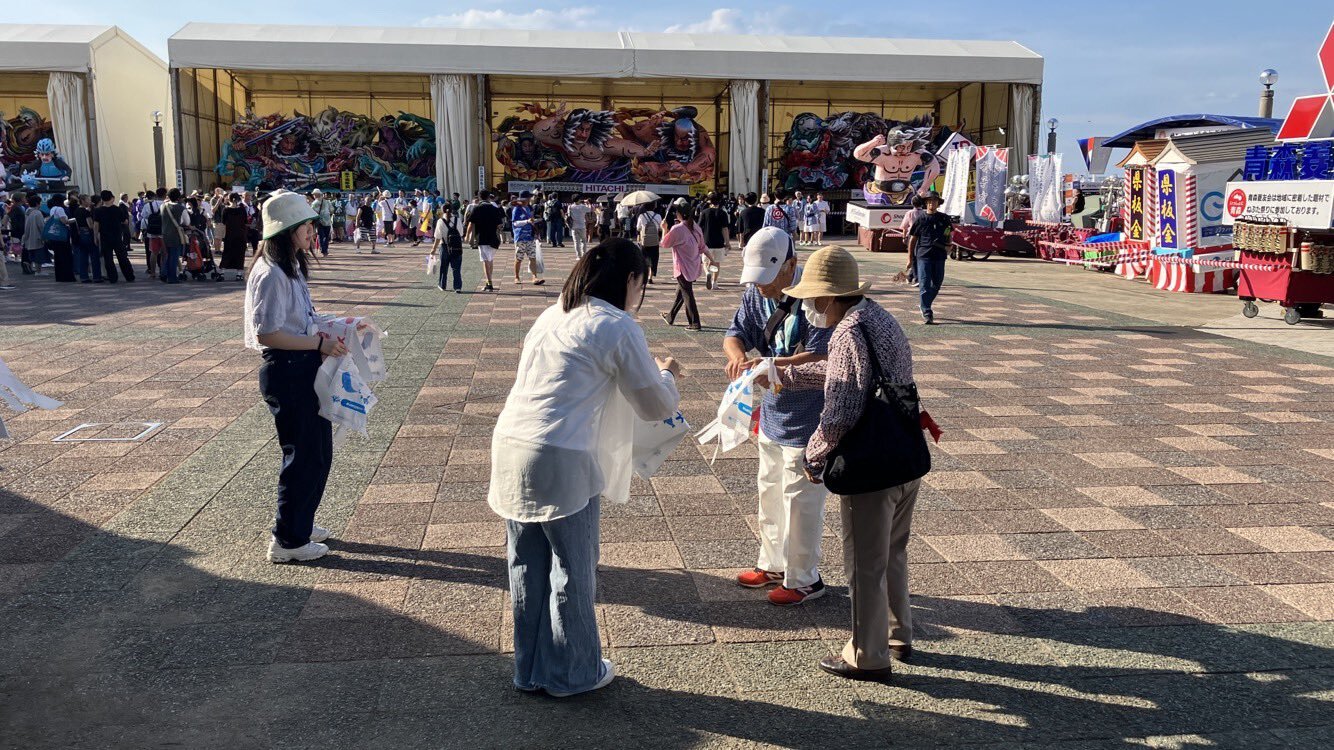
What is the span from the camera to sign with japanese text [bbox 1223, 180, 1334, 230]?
11.6 meters

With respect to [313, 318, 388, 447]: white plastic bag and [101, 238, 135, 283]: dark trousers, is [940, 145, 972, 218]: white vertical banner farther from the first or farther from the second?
[313, 318, 388, 447]: white plastic bag

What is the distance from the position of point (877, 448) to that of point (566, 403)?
0.97 meters


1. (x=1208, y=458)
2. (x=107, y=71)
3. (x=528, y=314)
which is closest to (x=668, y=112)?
(x=107, y=71)

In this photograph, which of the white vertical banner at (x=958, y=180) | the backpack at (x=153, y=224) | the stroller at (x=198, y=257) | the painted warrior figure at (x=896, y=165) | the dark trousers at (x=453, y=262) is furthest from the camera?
the painted warrior figure at (x=896, y=165)

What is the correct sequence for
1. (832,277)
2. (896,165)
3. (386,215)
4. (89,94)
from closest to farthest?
(832,277) < (896,165) < (386,215) < (89,94)

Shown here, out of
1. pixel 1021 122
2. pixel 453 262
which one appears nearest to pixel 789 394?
pixel 453 262

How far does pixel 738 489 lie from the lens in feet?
17.9

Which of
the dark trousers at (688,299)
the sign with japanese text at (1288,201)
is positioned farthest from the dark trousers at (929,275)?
the sign with japanese text at (1288,201)

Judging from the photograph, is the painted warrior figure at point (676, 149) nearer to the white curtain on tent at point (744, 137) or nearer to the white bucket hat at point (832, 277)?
the white curtain on tent at point (744, 137)

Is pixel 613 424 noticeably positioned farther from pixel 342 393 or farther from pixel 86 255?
pixel 86 255

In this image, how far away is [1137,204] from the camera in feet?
59.9

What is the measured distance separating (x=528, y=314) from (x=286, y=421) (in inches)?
331

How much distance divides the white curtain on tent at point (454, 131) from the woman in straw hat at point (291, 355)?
3012 centimetres

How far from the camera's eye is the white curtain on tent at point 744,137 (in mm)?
33719
